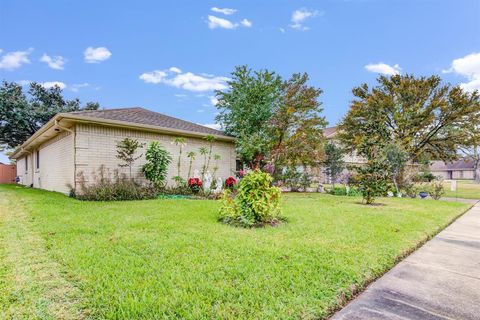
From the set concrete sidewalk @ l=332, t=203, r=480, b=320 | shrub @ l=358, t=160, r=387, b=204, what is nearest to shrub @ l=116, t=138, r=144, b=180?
shrub @ l=358, t=160, r=387, b=204

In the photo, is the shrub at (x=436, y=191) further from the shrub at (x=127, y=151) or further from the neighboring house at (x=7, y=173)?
the neighboring house at (x=7, y=173)

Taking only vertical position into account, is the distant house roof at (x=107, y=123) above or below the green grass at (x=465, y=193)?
above

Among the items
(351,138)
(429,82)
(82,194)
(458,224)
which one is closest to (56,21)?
(82,194)

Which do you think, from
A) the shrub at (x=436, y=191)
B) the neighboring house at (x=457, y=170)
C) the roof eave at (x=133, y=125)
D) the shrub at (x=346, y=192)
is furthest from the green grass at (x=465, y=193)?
the neighboring house at (x=457, y=170)

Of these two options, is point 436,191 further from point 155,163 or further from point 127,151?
point 127,151

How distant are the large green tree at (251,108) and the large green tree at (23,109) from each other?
1860cm

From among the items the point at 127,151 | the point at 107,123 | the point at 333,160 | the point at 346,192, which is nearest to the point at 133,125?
the point at 107,123

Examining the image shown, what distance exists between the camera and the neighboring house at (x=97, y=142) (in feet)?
30.4

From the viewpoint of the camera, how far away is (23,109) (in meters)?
22.5

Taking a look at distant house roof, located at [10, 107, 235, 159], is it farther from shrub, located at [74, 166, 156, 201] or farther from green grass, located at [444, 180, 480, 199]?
green grass, located at [444, 180, 480, 199]

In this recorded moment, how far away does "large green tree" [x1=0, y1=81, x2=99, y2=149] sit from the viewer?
22.1 meters

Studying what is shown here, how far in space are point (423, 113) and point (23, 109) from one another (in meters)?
29.6

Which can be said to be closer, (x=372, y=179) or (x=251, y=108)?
(x=372, y=179)

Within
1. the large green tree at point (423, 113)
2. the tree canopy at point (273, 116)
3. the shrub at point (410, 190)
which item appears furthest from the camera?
the large green tree at point (423, 113)
